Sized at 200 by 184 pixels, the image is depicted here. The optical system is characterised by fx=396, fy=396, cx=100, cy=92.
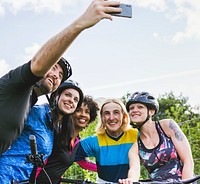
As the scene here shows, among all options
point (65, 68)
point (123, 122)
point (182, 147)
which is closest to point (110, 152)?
point (123, 122)

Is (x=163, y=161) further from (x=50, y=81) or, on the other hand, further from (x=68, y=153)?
(x=50, y=81)

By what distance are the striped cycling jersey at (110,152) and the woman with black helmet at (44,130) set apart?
1.33ft

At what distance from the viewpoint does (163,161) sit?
13.4ft

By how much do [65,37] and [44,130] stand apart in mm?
1982

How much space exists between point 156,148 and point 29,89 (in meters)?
2.51

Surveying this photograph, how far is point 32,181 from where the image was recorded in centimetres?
282

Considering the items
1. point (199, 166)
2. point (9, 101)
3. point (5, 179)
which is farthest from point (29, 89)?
point (199, 166)

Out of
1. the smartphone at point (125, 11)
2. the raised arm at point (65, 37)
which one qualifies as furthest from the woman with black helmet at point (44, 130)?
the smartphone at point (125, 11)

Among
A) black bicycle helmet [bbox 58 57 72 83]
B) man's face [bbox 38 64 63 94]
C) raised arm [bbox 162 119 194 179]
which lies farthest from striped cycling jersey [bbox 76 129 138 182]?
man's face [bbox 38 64 63 94]

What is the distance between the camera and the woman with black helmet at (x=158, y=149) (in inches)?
159

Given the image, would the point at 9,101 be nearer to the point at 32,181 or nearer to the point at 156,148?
the point at 32,181

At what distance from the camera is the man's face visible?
10.5 ft

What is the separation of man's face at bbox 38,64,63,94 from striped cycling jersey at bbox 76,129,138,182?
4.31ft

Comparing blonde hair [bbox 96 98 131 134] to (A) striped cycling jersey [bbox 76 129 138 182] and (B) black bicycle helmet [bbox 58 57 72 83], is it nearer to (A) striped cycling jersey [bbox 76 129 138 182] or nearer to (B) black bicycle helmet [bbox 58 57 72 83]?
(A) striped cycling jersey [bbox 76 129 138 182]
